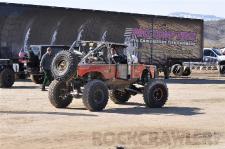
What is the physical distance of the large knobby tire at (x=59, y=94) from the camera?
55.9ft

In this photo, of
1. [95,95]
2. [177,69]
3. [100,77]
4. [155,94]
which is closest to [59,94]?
[100,77]

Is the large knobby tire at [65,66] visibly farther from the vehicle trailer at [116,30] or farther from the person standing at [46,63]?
the vehicle trailer at [116,30]

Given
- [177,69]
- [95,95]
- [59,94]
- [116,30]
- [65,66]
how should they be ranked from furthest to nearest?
[177,69] → [116,30] → [59,94] → [65,66] → [95,95]

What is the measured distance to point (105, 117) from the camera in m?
15.0

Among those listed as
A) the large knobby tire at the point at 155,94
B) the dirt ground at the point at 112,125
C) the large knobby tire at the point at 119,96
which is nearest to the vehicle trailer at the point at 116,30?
the dirt ground at the point at 112,125

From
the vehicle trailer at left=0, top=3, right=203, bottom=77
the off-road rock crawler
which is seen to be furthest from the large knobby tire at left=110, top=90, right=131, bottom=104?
the vehicle trailer at left=0, top=3, right=203, bottom=77

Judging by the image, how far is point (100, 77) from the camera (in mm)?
16938

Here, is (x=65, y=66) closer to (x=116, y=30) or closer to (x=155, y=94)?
(x=155, y=94)

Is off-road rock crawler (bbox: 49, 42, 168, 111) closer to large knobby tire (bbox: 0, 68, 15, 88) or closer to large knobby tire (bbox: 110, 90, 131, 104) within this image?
large knobby tire (bbox: 110, 90, 131, 104)

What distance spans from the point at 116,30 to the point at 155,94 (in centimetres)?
1534

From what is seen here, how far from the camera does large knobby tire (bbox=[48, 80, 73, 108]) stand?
17047 mm

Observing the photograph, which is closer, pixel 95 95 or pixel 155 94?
pixel 95 95

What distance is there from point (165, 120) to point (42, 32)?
1671 centimetres

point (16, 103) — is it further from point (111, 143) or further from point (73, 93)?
point (111, 143)
